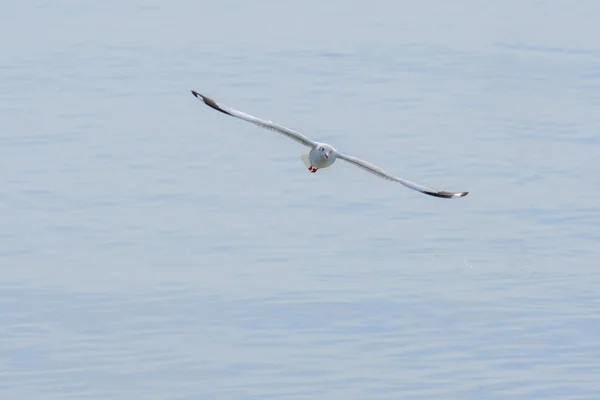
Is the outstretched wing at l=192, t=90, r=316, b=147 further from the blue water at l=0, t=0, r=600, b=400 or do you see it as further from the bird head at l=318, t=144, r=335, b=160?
the blue water at l=0, t=0, r=600, b=400

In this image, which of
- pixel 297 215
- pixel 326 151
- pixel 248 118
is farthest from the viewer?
pixel 297 215

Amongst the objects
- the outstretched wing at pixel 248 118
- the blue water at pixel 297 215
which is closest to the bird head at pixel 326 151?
the outstretched wing at pixel 248 118

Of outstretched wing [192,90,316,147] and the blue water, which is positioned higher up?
outstretched wing [192,90,316,147]

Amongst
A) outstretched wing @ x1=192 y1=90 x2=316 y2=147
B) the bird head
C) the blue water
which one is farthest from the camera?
the blue water

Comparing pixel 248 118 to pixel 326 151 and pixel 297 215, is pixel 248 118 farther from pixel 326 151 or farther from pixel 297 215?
pixel 297 215

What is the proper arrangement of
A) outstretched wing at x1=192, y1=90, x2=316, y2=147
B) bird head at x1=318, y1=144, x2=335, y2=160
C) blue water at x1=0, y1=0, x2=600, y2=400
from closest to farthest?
outstretched wing at x1=192, y1=90, x2=316, y2=147
bird head at x1=318, y1=144, x2=335, y2=160
blue water at x1=0, y1=0, x2=600, y2=400

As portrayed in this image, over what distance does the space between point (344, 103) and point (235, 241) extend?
43.1ft

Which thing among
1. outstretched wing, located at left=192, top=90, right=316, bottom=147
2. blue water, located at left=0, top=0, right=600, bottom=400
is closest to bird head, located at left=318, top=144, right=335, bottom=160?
outstretched wing, located at left=192, top=90, right=316, bottom=147

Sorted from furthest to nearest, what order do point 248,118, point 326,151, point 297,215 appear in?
point 297,215
point 326,151
point 248,118

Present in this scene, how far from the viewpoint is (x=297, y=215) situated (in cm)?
3488

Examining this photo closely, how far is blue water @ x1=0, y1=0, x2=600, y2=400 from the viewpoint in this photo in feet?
88.6

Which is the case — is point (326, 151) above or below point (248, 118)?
below

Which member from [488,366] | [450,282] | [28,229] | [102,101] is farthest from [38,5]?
[488,366]

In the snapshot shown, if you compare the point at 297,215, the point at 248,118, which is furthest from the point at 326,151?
the point at 297,215
